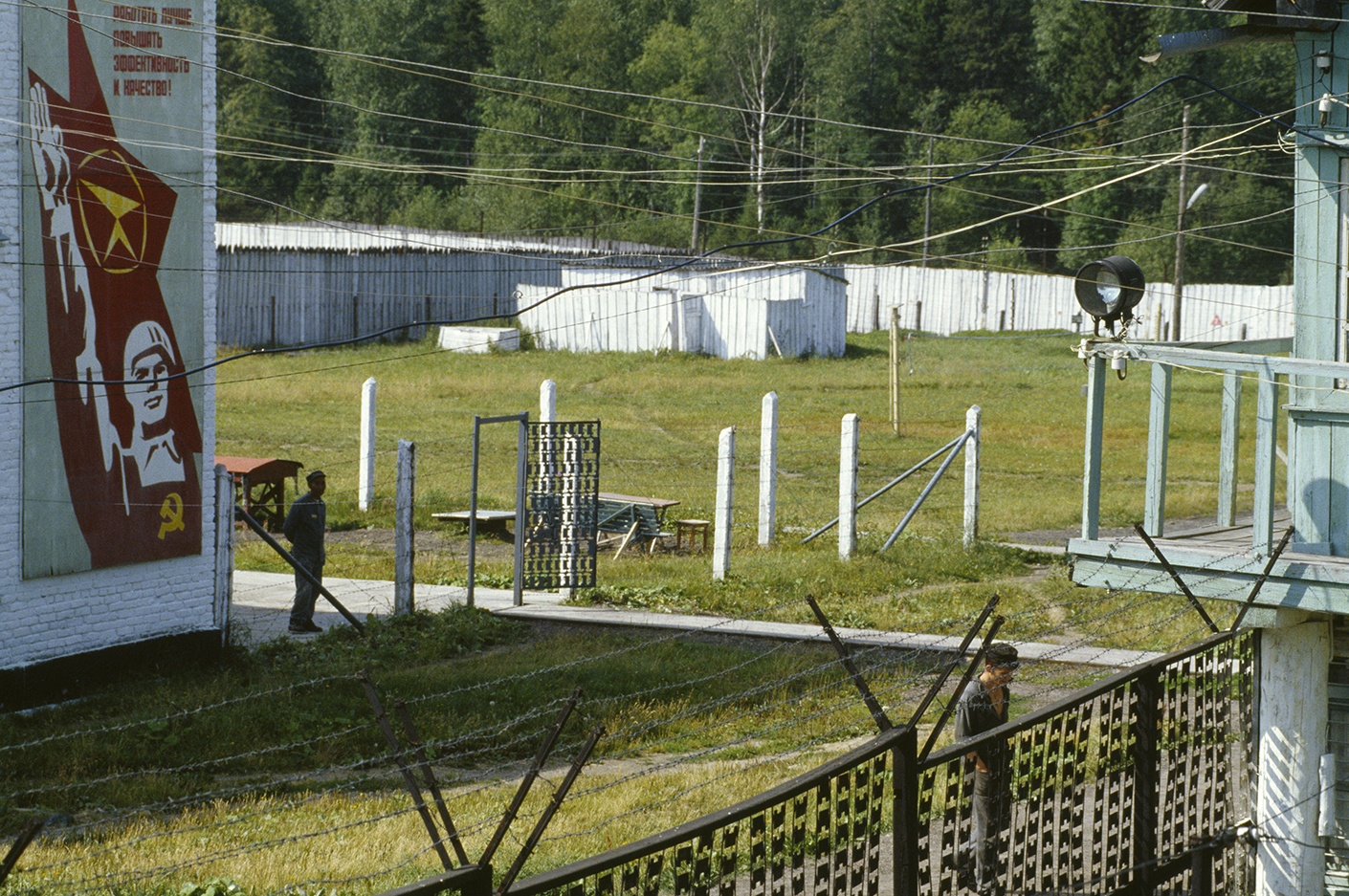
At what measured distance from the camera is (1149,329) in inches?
1980

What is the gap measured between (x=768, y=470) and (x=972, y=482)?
98.8 inches

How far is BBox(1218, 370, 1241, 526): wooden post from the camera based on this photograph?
8047mm

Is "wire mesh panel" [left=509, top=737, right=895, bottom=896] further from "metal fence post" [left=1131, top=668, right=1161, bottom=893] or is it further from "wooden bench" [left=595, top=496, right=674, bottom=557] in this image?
"wooden bench" [left=595, top=496, right=674, bottom=557]

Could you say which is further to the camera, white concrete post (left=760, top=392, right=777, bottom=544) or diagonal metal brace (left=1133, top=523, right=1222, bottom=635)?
white concrete post (left=760, top=392, right=777, bottom=544)

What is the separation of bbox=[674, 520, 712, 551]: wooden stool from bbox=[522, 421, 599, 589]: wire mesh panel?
319 cm

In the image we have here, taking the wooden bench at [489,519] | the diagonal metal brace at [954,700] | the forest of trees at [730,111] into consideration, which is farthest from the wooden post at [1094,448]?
the forest of trees at [730,111]

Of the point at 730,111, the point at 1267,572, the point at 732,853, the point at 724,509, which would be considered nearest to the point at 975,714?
the point at 1267,572

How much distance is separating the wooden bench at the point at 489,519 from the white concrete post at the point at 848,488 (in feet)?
15.0

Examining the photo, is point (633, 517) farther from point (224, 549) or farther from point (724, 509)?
point (224, 549)

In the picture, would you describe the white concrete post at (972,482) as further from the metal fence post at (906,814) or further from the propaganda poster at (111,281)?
the metal fence post at (906,814)

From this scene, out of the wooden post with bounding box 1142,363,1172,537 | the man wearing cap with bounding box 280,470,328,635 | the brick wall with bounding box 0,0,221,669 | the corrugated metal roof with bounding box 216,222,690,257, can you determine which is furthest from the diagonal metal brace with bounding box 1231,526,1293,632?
the corrugated metal roof with bounding box 216,222,690,257

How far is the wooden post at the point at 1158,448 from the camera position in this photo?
798 centimetres

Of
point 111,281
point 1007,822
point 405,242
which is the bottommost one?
point 1007,822

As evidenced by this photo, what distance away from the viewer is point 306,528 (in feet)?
47.4
